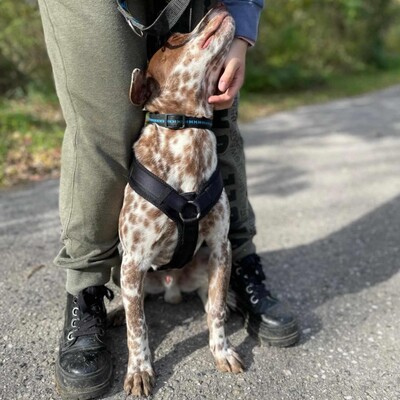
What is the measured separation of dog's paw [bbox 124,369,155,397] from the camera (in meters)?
2.15

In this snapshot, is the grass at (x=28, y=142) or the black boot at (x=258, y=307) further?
the grass at (x=28, y=142)

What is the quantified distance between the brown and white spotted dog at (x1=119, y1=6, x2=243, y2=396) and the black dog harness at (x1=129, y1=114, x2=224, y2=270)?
0.08 feet

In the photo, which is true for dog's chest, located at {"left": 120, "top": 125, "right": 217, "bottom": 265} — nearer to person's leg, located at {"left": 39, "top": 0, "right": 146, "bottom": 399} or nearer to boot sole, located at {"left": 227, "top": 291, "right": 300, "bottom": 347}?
person's leg, located at {"left": 39, "top": 0, "right": 146, "bottom": 399}

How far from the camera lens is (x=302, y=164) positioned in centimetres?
569

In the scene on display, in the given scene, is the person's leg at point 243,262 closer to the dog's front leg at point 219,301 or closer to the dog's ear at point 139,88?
Answer: the dog's front leg at point 219,301

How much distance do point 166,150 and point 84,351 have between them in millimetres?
953

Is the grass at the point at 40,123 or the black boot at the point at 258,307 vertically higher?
the black boot at the point at 258,307

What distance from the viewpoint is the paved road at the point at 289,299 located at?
2252mm

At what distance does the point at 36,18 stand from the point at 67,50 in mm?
6486

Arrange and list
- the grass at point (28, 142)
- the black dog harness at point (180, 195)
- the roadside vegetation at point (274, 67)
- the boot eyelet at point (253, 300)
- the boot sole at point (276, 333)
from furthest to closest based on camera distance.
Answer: the roadside vegetation at point (274, 67) → the grass at point (28, 142) → the boot eyelet at point (253, 300) → the boot sole at point (276, 333) → the black dog harness at point (180, 195)

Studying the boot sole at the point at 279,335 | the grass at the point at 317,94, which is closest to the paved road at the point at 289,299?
the boot sole at the point at 279,335

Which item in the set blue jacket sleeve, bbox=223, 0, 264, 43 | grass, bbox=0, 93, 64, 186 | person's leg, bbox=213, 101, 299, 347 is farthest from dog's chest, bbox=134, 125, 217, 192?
grass, bbox=0, 93, 64, 186

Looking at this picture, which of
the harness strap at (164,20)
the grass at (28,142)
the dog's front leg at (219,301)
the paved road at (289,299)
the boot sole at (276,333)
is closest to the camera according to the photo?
the harness strap at (164,20)

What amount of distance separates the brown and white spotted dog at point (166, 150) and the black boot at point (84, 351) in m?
0.13
